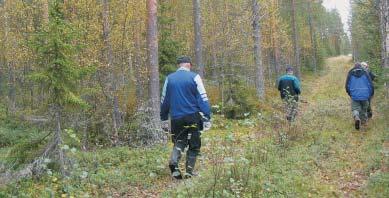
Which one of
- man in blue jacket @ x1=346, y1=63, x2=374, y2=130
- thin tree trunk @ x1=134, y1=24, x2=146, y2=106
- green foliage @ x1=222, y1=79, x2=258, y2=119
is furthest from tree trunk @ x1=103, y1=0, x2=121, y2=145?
man in blue jacket @ x1=346, y1=63, x2=374, y2=130

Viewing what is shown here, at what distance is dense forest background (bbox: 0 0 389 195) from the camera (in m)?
8.32

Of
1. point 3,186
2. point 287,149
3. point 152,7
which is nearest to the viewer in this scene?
point 3,186

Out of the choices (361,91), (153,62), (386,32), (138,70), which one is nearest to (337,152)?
(361,91)

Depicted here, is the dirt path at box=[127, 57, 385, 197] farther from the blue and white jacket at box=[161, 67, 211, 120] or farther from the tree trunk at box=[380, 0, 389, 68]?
the tree trunk at box=[380, 0, 389, 68]

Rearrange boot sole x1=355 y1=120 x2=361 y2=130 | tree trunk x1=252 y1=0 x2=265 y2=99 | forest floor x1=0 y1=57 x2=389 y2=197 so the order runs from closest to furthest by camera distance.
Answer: forest floor x1=0 y1=57 x2=389 y2=197, boot sole x1=355 y1=120 x2=361 y2=130, tree trunk x1=252 y1=0 x2=265 y2=99

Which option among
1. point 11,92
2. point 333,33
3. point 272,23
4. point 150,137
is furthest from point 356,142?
point 333,33

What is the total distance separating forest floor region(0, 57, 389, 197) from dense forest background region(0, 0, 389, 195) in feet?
2.26

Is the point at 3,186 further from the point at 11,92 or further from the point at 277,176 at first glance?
the point at 11,92

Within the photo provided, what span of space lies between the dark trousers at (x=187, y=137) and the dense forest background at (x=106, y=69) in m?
1.29

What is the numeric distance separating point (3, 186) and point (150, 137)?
539 cm

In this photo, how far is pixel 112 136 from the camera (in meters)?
13.0

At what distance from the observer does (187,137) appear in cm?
820

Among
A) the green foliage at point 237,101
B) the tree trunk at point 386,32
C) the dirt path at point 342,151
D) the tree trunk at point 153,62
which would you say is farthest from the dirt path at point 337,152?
the green foliage at point 237,101

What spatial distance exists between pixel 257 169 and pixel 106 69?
30.8ft
